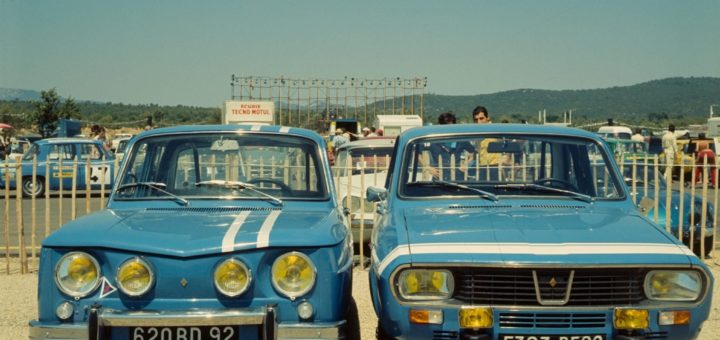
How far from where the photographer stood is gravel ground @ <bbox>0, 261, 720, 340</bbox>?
625 centimetres

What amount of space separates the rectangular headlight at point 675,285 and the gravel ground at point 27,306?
236 centimetres

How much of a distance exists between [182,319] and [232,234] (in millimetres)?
512

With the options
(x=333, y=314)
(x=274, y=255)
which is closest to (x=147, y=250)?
(x=274, y=255)

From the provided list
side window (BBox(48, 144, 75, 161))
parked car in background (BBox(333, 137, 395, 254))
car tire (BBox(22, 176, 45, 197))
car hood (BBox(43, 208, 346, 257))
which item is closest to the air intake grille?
car hood (BBox(43, 208, 346, 257))

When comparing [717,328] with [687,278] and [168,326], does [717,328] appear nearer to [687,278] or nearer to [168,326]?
[687,278]

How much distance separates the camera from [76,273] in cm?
401

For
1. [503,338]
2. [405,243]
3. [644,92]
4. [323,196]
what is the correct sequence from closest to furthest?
[503,338]
[405,243]
[323,196]
[644,92]

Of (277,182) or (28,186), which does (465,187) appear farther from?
(28,186)

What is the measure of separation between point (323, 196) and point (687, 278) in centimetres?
236

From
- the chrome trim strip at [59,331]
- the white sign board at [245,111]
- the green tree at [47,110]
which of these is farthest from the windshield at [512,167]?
the green tree at [47,110]

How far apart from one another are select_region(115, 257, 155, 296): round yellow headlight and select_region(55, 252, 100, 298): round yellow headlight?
132 mm

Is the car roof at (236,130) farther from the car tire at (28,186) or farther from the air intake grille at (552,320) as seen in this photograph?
the car tire at (28,186)

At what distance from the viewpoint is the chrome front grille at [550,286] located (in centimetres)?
387

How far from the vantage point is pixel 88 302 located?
3.96 m
